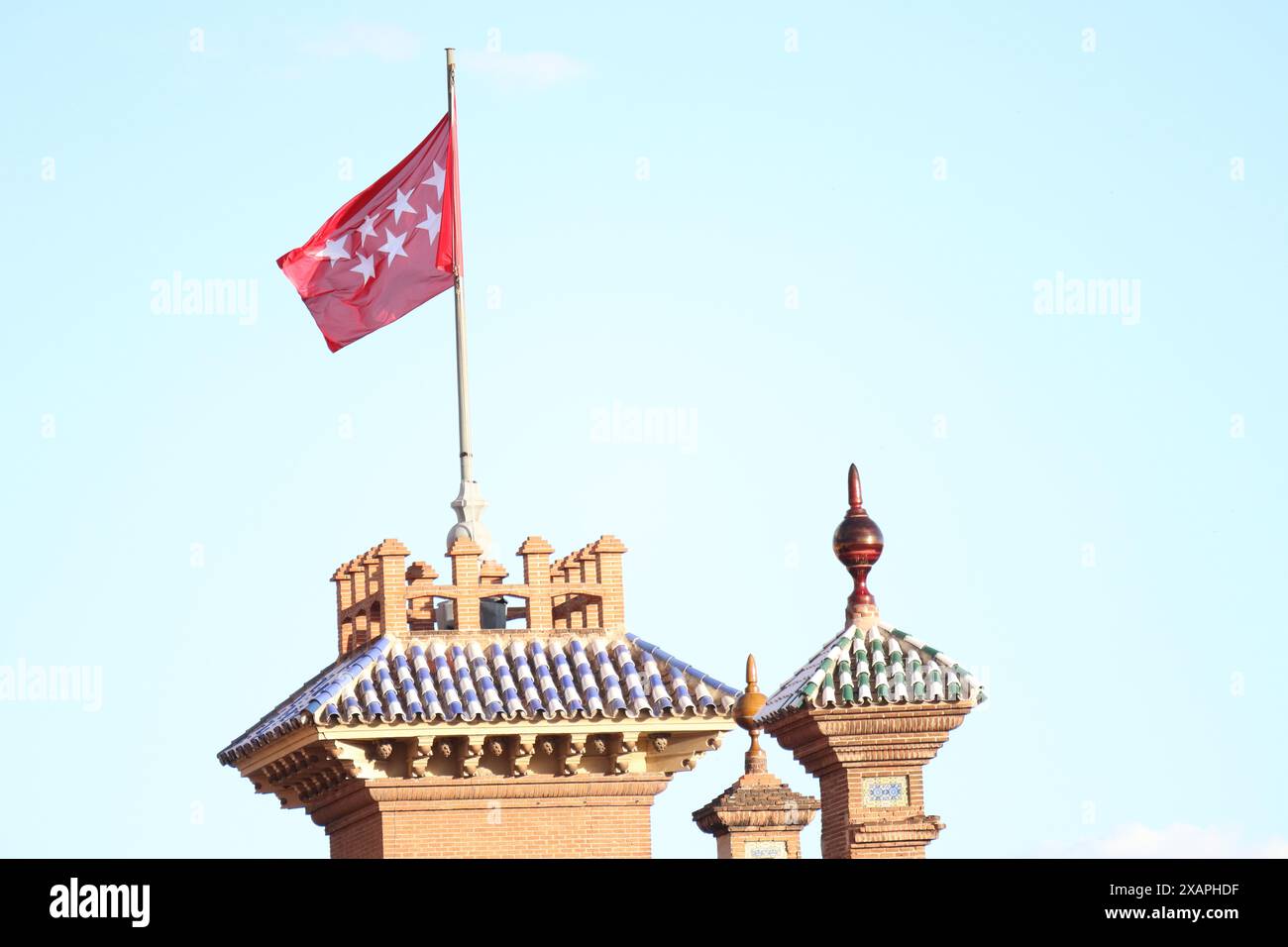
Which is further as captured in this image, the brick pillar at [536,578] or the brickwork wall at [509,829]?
the brick pillar at [536,578]

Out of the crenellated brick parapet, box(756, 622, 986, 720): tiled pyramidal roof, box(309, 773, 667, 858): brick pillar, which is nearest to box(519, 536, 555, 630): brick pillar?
the crenellated brick parapet

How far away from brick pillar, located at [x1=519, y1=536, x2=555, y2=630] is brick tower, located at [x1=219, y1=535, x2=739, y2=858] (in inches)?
0.6

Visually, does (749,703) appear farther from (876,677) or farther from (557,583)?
(557,583)

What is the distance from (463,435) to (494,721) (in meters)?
3.69

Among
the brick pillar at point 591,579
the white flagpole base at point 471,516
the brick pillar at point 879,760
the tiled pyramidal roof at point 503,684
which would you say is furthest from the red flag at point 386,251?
the brick pillar at point 879,760

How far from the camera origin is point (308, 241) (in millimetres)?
31797

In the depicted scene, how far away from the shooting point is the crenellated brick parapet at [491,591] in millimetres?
28875

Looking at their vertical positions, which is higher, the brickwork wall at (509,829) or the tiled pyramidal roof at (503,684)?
the tiled pyramidal roof at (503,684)

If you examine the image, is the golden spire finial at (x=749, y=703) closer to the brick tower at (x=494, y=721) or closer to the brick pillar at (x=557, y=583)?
the brick tower at (x=494, y=721)

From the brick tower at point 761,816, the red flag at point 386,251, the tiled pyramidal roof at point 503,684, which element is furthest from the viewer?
the red flag at point 386,251

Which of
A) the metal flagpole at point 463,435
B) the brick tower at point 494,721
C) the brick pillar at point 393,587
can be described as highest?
the metal flagpole at point 463,435

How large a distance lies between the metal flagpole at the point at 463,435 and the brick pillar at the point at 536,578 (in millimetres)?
674
